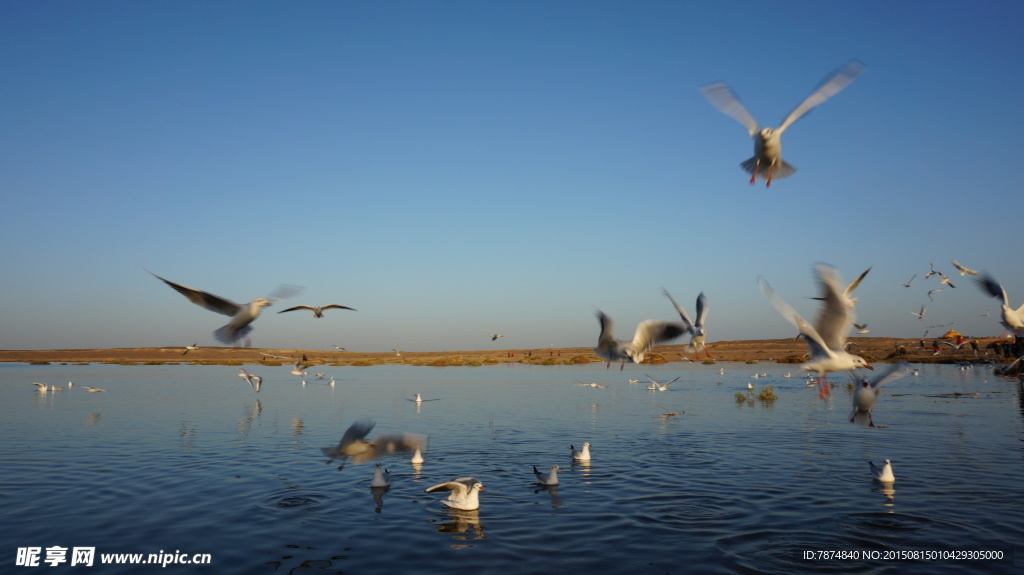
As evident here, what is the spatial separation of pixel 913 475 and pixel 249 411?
961 inches

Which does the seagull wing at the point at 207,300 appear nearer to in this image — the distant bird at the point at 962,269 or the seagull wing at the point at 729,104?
the seagull wing at the point at 729,104

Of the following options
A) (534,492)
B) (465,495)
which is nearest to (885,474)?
(534,492)

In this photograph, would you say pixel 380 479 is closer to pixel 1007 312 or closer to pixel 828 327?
pixel 828 327

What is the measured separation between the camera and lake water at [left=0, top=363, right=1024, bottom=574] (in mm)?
9219

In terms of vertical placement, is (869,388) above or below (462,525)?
above

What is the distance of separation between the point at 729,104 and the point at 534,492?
837 cm

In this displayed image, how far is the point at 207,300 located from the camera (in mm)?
11141

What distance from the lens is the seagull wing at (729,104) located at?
857cm

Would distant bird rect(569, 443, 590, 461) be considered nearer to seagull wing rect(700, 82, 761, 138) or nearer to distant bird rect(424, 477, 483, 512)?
distant bird rect(424, 477, 483, 512)

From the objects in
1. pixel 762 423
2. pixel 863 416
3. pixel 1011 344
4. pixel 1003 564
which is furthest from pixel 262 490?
pixel 1011 344

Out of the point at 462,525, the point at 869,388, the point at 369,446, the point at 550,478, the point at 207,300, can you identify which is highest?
the point at 207,300

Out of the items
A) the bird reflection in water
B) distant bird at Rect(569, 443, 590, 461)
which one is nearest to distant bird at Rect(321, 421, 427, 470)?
the bird reflection in water

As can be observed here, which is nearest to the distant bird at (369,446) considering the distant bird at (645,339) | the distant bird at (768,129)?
the distant bird at (645,339)

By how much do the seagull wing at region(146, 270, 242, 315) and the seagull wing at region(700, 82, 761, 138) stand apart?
8629 mm
